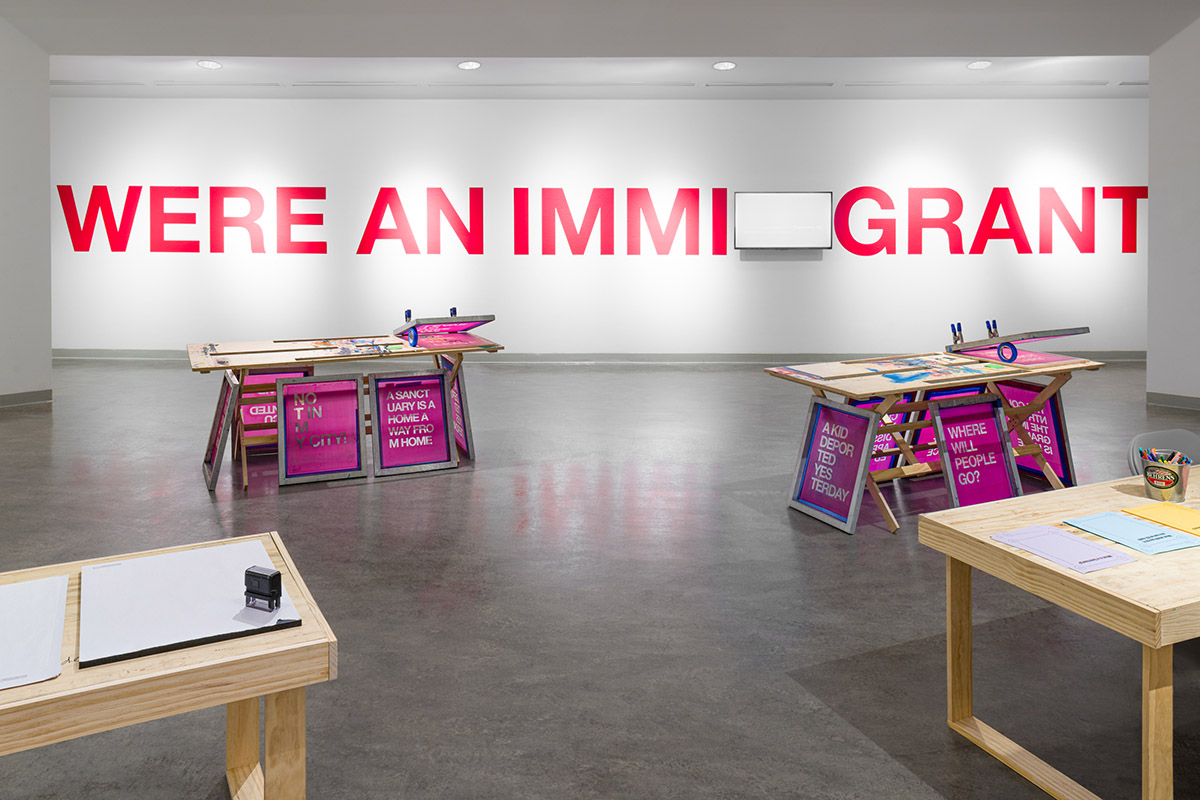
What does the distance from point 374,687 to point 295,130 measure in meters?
9.97

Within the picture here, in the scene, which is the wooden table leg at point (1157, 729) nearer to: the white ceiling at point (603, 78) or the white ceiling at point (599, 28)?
the white ceiling at point (599, 28)

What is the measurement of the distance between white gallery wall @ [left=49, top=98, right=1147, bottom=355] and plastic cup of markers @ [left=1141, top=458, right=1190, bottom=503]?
917cm

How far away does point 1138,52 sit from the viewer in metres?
8.02

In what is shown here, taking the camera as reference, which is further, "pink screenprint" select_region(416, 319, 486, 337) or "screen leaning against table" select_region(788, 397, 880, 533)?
"pink screenprint" select_region(416, 319, 486, 337)

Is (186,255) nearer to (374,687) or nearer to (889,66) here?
(889,66)

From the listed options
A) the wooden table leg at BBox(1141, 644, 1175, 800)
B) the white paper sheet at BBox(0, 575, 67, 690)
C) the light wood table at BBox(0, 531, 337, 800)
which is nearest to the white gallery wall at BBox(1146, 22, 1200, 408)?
the wooden table leg at BBox(1141, 644, 1175, 800)

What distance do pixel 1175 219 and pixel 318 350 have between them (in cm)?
734

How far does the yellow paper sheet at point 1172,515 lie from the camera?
230 cm

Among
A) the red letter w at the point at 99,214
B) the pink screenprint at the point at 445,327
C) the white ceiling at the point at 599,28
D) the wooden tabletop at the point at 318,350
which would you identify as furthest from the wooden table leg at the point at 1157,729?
the red letter w at the point at 99,214

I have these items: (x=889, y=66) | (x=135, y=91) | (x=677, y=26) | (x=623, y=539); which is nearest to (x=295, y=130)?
(x=135, y=91)

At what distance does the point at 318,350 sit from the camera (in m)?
5.70

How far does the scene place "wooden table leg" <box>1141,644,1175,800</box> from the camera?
1.89 m

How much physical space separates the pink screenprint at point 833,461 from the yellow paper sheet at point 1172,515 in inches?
76.6

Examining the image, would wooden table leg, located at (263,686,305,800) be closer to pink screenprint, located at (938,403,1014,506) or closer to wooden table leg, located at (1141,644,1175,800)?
wooden table leg, located at (1141,644,1175,800)
